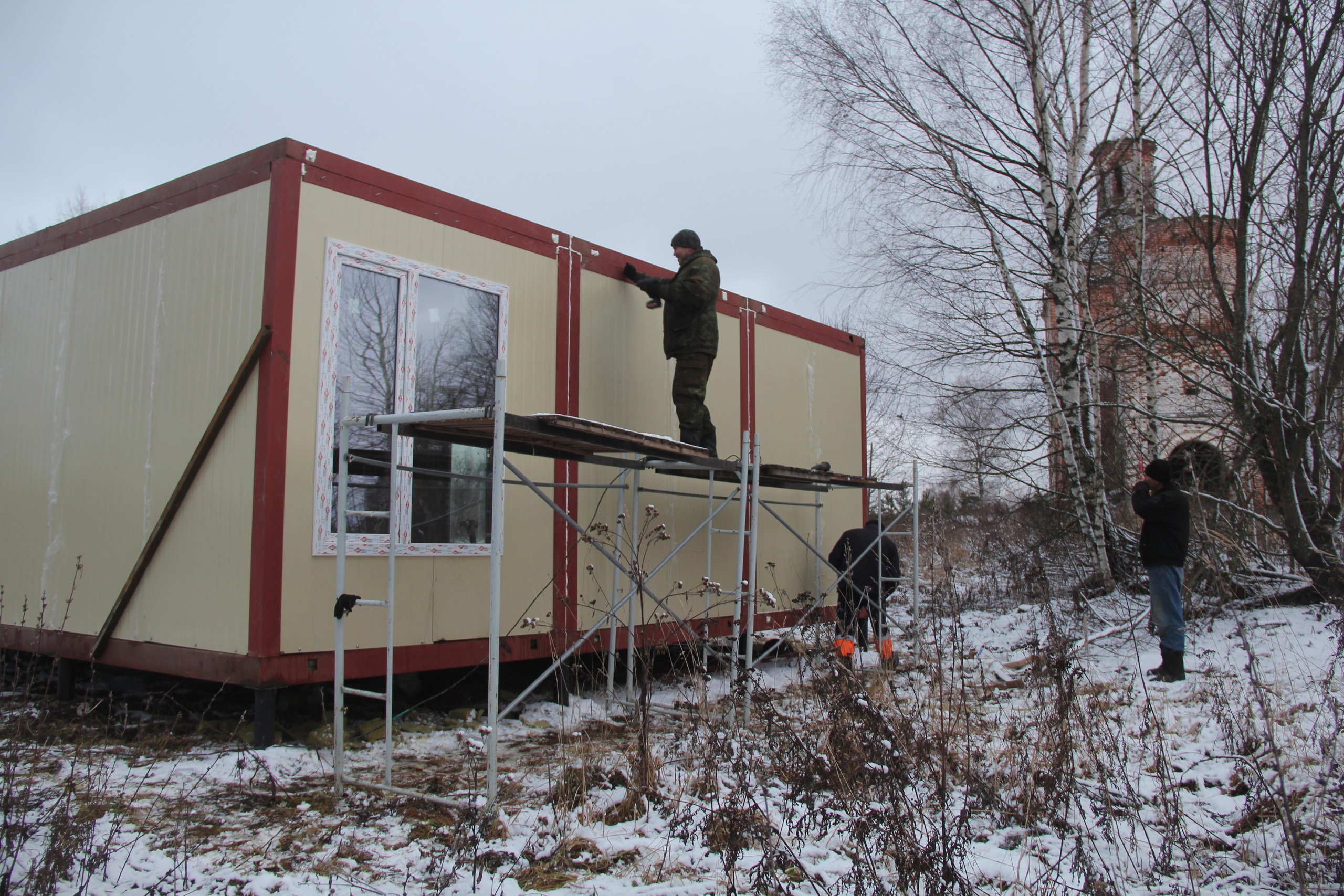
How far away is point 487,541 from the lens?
6316 millimetres

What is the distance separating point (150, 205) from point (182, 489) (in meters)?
2.12

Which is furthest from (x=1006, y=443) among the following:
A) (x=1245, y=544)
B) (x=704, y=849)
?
(x=704, y=849)

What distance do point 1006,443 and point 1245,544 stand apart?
106 inches

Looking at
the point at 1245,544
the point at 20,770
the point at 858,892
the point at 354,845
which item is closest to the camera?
the point at 858,892

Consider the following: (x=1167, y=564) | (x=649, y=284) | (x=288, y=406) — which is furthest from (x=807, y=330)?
(x=288, y=406)

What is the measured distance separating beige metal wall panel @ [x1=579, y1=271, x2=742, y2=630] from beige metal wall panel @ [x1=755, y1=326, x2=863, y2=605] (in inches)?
21.1

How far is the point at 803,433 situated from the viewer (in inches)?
380

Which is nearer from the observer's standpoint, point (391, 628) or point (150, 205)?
point (391, 628)

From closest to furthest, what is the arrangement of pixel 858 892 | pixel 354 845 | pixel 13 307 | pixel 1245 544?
pixel 858 892 → pixel 354 845 → pixel 13 307 → pixel 1245 544

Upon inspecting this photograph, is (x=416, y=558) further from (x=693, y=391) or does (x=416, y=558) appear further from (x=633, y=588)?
(x=693, y=391)

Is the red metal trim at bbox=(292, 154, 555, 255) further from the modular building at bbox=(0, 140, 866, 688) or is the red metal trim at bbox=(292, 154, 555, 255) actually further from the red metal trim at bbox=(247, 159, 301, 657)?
the red metal trim at bbox=(247, 159, 301, 657)

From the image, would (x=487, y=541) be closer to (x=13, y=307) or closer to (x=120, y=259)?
(x=120, y=259)

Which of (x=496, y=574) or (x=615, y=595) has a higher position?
(x=496, y=574)

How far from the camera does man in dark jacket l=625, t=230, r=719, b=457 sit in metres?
6.88
